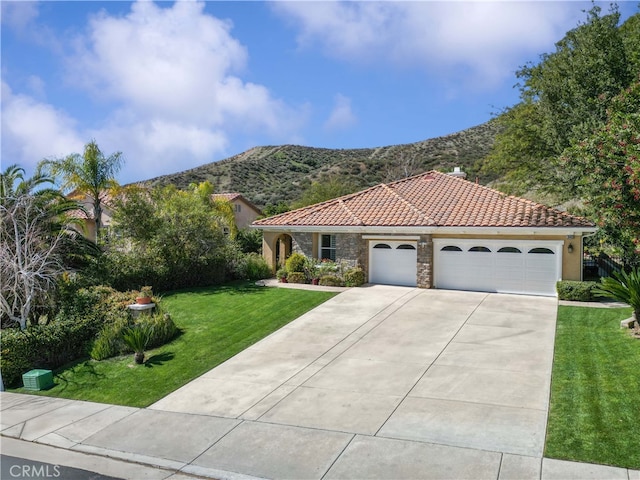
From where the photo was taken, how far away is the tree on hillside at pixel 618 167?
1241 cm

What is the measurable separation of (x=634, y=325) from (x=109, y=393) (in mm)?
13947

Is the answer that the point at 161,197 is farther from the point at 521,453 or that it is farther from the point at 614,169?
the point at 521,453

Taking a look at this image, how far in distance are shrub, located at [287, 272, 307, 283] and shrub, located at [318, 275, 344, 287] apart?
3.26 feet

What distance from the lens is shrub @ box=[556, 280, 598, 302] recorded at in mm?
18359

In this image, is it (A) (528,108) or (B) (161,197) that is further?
(B) (161,197)

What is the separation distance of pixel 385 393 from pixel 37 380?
8887 mm

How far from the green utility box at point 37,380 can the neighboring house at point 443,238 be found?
13096mm

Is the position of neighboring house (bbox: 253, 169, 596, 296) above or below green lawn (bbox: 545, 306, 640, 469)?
above

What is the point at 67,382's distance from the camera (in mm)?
13461

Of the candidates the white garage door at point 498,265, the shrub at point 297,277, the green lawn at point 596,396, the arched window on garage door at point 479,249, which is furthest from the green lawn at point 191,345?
the green lawn at point 596,396

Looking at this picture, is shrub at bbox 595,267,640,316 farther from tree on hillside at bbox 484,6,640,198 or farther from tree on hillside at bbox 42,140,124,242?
tree on hillside at bbox 42,140,124,242

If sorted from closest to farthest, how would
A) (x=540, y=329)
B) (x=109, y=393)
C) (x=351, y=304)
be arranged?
(x=109, y=393) → (x=540, y=329) → (x=351, y=304)

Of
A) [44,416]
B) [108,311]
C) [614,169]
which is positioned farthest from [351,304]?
[44,416]

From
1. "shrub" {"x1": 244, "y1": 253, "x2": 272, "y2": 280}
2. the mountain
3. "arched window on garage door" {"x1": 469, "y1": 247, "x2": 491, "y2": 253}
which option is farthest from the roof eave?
the mountain
